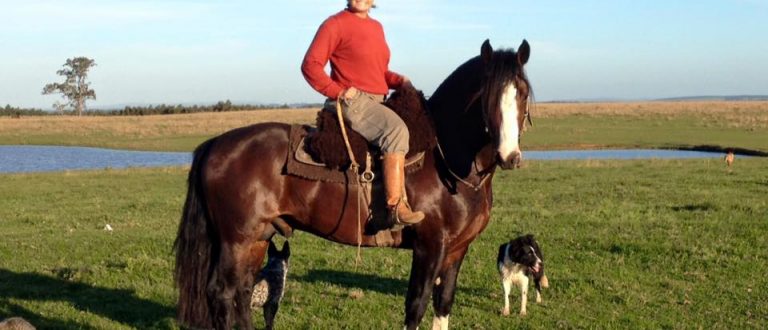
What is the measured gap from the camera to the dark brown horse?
600 centimetres

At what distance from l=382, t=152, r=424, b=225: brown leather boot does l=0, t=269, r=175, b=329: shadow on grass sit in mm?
3242

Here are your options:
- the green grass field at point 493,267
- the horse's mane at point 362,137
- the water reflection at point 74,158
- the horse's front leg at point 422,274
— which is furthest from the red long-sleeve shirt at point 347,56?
the water reflection at point 74,158

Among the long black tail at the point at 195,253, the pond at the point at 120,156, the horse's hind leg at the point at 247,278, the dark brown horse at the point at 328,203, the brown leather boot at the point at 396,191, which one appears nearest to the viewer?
the brown leather boot at the point at 396,191

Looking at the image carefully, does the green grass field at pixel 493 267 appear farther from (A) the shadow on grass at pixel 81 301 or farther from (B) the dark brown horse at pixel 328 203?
(B) the dark brown horse at pixel 328 203

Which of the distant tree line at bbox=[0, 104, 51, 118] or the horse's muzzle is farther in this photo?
the distant tree line at bbox=[0, 104, 51, 118]

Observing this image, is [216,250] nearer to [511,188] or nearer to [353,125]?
[353,125]

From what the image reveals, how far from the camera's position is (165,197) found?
66.9ft

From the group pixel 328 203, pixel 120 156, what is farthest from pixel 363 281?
pixel 120 156

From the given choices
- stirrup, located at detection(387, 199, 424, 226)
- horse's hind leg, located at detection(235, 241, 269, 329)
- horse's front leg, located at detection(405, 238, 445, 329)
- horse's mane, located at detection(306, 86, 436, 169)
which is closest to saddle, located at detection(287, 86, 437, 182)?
horse's mane, located at detection(306, 86, 436, 169)

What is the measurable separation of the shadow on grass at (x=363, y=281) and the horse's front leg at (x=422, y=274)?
289 cm

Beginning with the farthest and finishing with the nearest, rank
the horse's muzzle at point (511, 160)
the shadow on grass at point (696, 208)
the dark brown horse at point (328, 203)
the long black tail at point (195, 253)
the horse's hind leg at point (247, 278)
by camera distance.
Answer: the shadow on grass at point (696, 208) < the long black tail at point (195, 253) < the horse's hind leg at point (247, 278) < the dark brown horse at point (328, 203) < the horse's muzzle at point (511, 160)

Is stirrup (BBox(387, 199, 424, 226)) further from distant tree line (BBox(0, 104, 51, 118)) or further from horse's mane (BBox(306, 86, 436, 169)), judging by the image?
distant tree line (BBox(0, 104, 51, 118))

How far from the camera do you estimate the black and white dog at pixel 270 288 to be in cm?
743

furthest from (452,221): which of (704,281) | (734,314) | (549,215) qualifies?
(549,215)
